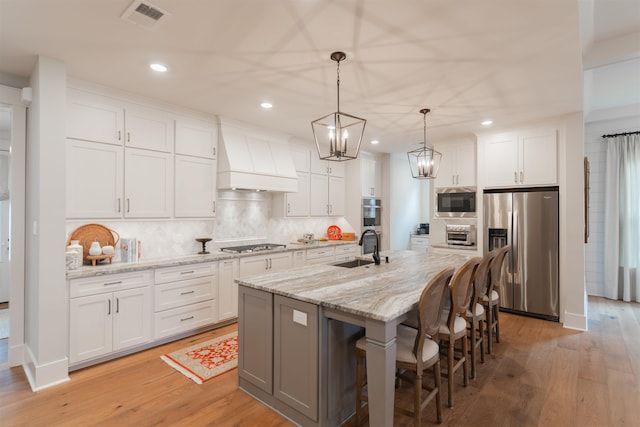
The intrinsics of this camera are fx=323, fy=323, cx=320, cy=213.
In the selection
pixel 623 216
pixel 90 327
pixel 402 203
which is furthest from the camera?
pixel 402 203

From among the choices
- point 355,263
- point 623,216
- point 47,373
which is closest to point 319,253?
point 355,263

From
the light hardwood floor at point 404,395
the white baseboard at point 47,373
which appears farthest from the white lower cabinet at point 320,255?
the white baseboard at point 47,373

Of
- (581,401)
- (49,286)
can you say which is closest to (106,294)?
(49,286)

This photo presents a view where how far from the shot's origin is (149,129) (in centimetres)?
359

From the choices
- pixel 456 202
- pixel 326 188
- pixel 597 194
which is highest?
pixel 326 188

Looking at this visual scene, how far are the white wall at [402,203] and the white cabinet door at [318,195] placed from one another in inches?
A: 60.3

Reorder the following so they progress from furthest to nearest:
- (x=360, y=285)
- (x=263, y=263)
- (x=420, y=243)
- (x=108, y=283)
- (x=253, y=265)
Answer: (x=420, y=243) → (x=263, y=263) → (x=253, y=265) → (x=108, y=283) → (x=360, y=285)

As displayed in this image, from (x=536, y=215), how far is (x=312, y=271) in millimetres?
3343

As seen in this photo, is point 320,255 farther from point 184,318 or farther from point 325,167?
point 184,318

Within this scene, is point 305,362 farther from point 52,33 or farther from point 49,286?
point 52,33

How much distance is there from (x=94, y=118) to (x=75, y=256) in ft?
4.42

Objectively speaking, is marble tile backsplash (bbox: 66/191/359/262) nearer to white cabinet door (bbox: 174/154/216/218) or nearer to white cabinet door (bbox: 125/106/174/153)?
white cabinet door (bbox: 174/154/216/218)

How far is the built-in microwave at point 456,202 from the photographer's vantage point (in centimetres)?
507

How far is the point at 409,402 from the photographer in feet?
8.02
